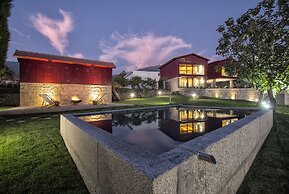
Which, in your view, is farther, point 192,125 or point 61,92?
point 61,92

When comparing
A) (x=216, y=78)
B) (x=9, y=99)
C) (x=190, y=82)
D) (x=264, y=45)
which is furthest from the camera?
(x=216, y=78)

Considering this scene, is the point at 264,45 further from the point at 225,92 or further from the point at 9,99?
the point at 9,99

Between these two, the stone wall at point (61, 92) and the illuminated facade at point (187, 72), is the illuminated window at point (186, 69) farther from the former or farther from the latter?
the stone wall at point (61, 92)

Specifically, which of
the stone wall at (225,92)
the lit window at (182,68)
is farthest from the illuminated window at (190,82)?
the stone wall at (225,92)

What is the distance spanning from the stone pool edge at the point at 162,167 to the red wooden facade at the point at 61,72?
15172mm

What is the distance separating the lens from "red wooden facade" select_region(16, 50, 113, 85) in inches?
579

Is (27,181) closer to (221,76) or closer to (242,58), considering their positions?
(242,58)

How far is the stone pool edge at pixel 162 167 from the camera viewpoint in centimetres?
141

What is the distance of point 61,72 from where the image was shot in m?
16.2

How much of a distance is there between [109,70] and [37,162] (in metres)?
16.2

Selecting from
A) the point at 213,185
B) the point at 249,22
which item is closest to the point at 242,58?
the point at 249,22

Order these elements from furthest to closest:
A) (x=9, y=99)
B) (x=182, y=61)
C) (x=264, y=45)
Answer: (x=182, y=61), (x=9, y=99), (x=264, y=45)

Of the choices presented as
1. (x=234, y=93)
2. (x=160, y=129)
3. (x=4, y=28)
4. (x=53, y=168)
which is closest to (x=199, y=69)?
(x=234, y=93)

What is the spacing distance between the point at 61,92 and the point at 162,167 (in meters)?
17.1
